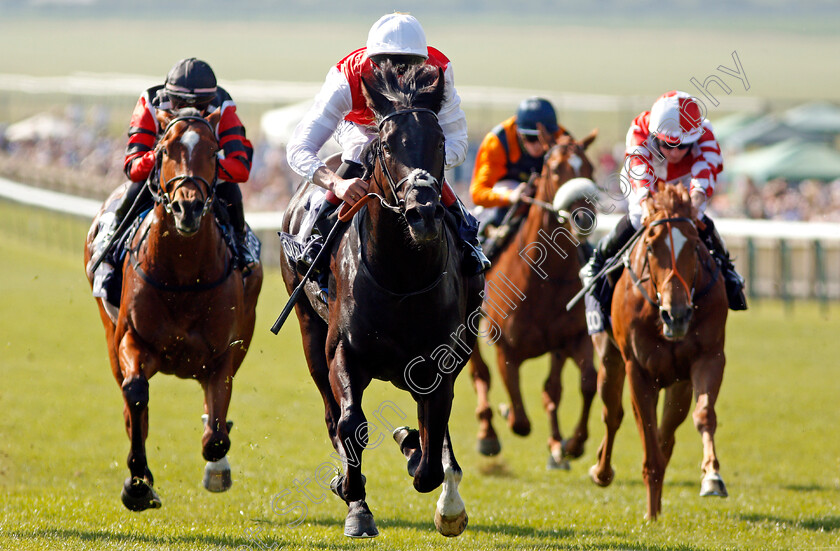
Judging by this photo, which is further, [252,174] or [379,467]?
[252,174]

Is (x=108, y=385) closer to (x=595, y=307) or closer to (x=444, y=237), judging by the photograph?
(x=595, y=307)

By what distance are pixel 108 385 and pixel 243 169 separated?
6235 millimetres

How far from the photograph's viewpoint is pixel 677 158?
6797 mm

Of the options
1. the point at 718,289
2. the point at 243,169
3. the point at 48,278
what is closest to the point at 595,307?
the point at 718,289

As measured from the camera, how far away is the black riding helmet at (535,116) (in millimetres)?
8836

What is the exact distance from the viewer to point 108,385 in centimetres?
1175

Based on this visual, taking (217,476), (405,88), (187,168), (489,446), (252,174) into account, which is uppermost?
(252,174)

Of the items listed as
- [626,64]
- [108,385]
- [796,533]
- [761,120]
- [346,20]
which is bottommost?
[796,533]

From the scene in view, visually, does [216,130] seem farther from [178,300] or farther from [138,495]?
[138,495]

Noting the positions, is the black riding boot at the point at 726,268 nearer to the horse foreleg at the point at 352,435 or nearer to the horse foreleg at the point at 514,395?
the horse foreleg at the point at 514,395

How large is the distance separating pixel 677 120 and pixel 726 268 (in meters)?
0.94

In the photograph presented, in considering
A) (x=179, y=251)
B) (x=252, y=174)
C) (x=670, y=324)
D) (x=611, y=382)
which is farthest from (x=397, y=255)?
(x=252, y=174)

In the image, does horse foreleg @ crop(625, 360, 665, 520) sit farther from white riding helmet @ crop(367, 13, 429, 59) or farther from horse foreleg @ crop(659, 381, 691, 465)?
white riding helmet @ crop(367, 13, 429, 59)

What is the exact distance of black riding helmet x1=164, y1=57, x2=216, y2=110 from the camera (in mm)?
6129
